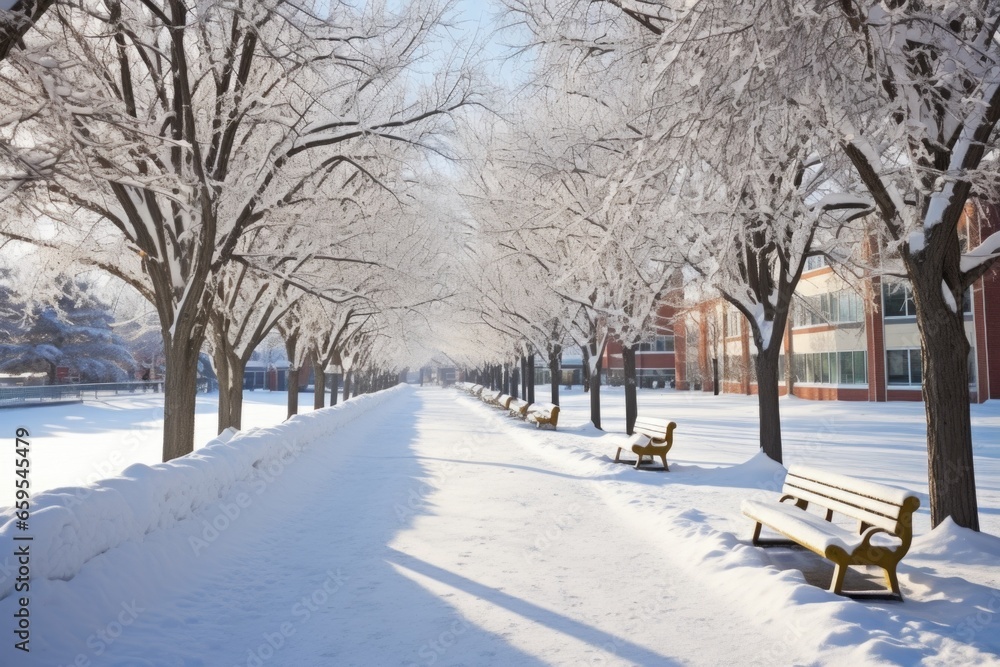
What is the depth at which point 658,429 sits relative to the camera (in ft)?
42.5

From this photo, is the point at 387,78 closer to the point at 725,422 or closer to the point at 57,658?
the point at 57,658

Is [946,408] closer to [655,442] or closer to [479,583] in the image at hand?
[479,583]

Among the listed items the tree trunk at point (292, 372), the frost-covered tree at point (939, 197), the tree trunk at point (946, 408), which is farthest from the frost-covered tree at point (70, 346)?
the tree trunk at point (946, 408)

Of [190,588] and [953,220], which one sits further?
[953,220]

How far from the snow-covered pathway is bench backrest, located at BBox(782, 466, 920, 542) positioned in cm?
141

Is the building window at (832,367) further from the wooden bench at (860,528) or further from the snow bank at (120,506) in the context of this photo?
the snow bank at (120,506)

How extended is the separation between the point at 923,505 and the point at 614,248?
591cm

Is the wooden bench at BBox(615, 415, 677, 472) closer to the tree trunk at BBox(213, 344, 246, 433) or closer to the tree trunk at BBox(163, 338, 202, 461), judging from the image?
the tree trunk at BBox(163, 338, 202, 461)

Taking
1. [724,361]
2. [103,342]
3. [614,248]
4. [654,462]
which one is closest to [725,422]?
[654,462]

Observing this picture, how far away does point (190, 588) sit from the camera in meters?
5.90

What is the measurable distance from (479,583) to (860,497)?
3.31 metres

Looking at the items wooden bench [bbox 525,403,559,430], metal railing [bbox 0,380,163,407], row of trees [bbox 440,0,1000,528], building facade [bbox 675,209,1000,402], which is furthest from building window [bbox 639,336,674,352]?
row of trees [bbox 440,0,1000,528]

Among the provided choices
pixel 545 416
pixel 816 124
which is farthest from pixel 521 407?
pixel 816 124

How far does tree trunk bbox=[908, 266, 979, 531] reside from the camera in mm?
6793
